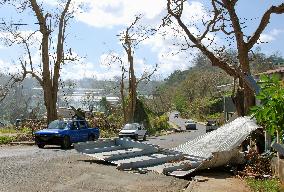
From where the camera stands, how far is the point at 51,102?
34.9 m

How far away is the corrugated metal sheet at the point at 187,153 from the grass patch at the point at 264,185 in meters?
1.76

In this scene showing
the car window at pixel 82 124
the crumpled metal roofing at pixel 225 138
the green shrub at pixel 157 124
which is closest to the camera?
the crumpled metal roofing at pixel 225 138

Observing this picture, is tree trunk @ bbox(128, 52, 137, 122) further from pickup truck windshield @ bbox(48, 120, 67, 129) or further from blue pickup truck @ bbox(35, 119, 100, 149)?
pickup truck windshield @ bbox(48, 120, 67, 129)

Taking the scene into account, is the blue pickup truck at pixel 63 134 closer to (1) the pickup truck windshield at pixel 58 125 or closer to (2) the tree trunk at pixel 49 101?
(1) the pickup truck windshield at pixel 58 125

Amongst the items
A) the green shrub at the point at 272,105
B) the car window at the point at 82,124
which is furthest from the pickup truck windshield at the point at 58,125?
the green shrub at the point at 272,105

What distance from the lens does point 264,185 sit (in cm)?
1180

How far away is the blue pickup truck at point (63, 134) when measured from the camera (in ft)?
79.6

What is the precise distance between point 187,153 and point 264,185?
4765mm

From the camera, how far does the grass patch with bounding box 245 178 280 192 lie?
11.2 meters

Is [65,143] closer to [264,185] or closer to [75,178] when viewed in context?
[75,178]

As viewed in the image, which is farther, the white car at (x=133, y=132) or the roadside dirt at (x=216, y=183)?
the white car at (x=133, y=132)

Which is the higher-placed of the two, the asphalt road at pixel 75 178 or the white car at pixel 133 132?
the asphalt road at pixel 75 178

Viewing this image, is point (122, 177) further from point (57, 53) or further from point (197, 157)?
point (57, 53)

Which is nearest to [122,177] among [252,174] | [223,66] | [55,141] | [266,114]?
[252,174]
